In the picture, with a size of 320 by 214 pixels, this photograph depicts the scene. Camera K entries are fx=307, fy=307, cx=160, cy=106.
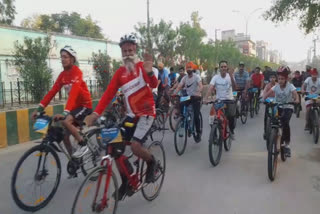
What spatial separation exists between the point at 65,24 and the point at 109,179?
53.9 meters

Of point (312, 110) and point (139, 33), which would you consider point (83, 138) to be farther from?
point (139, 33)

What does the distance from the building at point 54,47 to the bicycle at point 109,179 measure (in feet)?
33.6

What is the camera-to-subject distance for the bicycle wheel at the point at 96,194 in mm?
2836

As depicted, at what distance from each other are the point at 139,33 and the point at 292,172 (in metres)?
18.6

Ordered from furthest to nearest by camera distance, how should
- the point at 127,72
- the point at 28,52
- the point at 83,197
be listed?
the point at 28,52
the point at 127,72
the point at 83,197

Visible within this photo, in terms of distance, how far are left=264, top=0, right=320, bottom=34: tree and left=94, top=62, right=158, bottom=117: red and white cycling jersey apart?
14798 mm

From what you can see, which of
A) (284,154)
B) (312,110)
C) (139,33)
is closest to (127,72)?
(284,154)

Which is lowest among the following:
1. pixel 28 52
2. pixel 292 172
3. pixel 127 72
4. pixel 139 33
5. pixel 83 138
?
pixel 292 172

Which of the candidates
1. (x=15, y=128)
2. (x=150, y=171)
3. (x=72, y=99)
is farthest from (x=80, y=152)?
(x=15, y=128)

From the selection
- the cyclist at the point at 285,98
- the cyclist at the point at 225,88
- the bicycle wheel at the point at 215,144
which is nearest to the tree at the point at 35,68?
the cyclist at the point at 225,88

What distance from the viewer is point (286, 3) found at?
16.6 metres

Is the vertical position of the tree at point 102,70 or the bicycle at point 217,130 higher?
the tree at point 102,70

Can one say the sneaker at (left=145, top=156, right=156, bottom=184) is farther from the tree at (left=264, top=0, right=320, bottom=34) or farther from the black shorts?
the tree at (left=264, top=0, right=320, bottom=34)

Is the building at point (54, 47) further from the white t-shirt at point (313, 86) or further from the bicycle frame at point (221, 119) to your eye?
the white t-shirt at point (313, 86)
